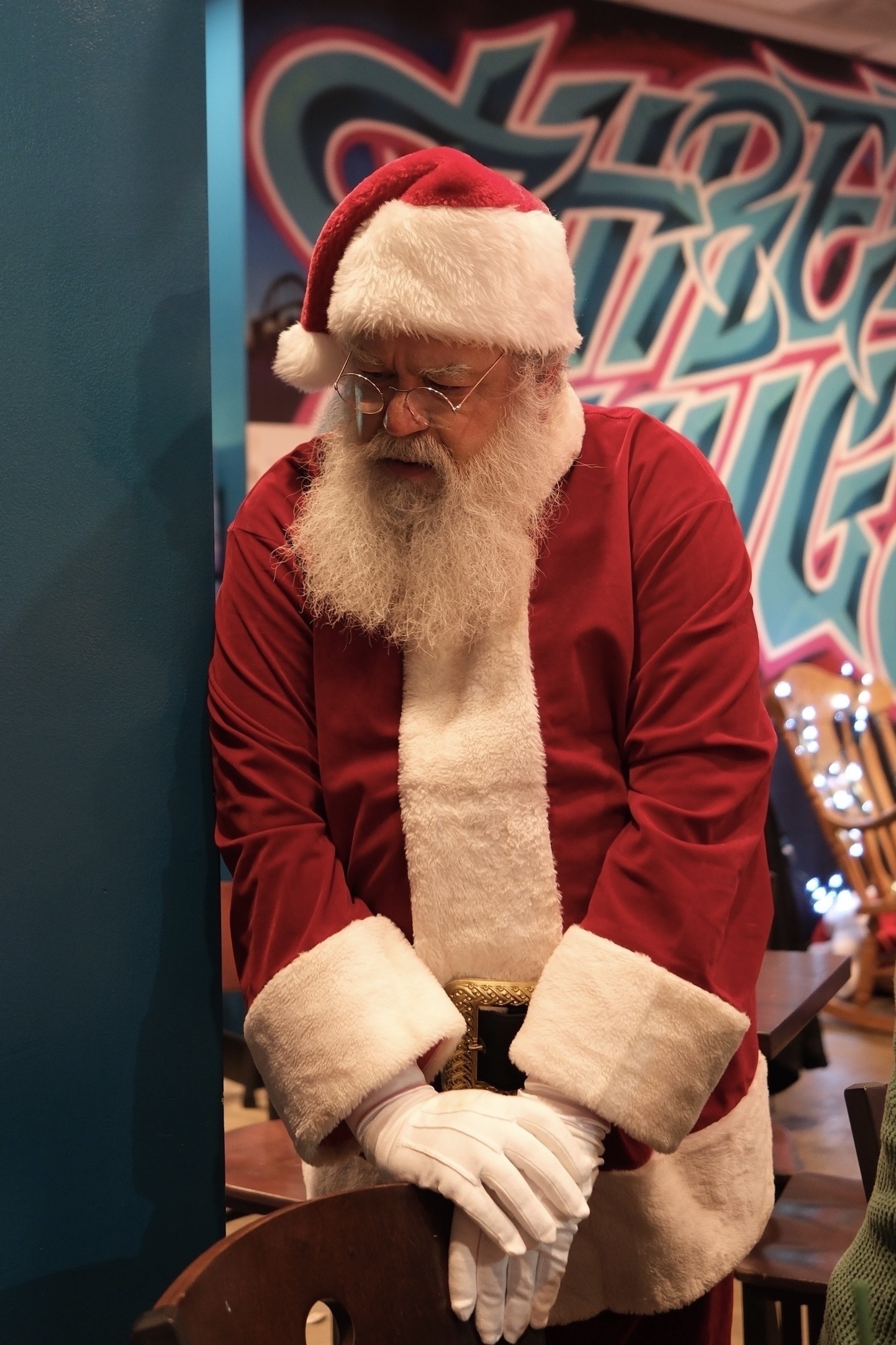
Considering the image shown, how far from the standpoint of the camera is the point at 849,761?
5016 millimetres

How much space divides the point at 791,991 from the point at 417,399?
4.89ft

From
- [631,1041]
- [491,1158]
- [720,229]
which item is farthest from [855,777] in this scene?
[491,1158]

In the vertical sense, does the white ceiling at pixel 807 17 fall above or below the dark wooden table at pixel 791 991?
above

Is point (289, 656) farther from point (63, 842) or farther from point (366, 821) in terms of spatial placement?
point (63, 842)

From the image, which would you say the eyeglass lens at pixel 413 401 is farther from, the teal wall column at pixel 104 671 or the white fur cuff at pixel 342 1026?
the white fur cuff at pixel 342 1026

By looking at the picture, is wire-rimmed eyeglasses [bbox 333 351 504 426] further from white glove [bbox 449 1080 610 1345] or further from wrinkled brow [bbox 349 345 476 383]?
white glove [bbox 449 1080 610 1345]

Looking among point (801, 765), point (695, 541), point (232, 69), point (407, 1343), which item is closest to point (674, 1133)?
point (407, 1343)

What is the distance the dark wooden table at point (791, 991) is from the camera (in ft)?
7.13

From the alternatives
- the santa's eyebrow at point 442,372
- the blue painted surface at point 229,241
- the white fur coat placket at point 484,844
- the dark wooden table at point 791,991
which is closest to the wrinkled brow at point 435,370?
the santa's eyebrow at point 442,372

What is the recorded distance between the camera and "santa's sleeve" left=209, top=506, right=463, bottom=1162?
4.40 feet

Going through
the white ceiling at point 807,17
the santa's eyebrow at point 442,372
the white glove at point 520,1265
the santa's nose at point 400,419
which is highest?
the white ceiling at point 807,17

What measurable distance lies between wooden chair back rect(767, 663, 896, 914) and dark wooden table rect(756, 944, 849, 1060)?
6.28 ft

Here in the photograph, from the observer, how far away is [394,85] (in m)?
3.99

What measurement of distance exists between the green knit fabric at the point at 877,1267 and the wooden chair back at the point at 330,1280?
0.33 meters
